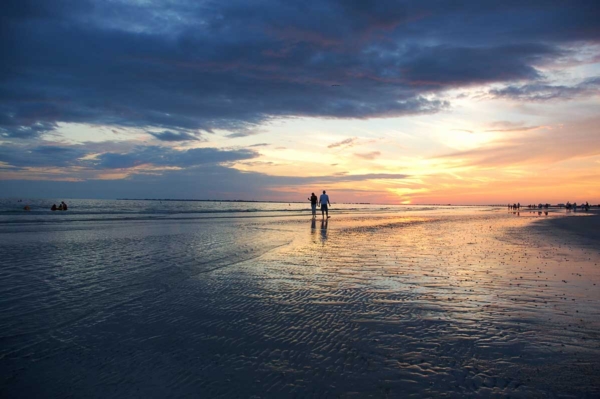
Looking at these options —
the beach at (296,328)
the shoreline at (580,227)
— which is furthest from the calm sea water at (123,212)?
the shoreline at (580,227)

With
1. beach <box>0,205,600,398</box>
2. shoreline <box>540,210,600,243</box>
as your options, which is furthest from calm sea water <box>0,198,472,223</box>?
shoreline <box>540,210,600,243</box>

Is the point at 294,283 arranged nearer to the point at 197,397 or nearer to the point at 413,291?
the point at 413,291

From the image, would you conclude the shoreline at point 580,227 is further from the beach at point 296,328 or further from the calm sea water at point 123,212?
the calm sea water at point 123,212

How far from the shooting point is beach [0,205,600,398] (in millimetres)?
4598

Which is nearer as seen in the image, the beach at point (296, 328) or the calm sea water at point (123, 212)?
the beach at point (296, 328)

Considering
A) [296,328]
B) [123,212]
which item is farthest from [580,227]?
[123,212]

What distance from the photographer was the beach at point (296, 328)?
4.60 meters

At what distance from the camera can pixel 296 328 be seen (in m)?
6.52

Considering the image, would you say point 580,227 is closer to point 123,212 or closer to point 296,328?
point 296,328

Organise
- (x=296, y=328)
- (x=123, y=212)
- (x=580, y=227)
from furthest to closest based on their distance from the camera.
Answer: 1. (x=123, y=212)
2. (x=580, y=227)
3. (x=296, y=328)

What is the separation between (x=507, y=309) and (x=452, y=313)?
127 centimetres

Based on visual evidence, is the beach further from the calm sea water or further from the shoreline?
the calm sea water

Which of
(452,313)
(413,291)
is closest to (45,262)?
(413,291)

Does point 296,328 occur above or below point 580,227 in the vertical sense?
below
